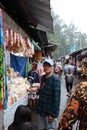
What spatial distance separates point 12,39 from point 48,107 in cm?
254

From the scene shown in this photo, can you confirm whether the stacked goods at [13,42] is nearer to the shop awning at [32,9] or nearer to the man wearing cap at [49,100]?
the shop awning at [32,9]

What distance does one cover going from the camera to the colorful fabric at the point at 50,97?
6.10 m

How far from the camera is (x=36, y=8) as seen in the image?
7969mm

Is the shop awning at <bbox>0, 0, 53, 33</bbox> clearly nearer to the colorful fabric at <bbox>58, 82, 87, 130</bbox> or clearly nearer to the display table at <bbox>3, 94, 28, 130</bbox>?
the display table at <bbox>3, 94, 28, 130</bbox>

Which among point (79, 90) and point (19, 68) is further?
point (19, 68)

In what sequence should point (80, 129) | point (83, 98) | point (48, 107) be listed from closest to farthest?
point (83, 98), point (80, 129), point (48, 107)

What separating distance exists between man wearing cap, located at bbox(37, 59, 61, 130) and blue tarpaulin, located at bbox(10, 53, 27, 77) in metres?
3.95

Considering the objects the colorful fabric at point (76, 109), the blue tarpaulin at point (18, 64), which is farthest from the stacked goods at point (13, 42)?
the colorful fabric at point (76, 109)

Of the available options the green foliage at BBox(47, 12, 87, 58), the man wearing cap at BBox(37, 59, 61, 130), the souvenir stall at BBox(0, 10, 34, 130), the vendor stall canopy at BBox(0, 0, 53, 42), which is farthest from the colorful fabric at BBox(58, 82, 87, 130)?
the green foliage at BBox(47, 12, 87, 58)

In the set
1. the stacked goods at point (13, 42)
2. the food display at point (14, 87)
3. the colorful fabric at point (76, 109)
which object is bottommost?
the food display at point (14, 87)

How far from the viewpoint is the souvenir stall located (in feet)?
20.0

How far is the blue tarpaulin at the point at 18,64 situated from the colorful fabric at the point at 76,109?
658 centimetres

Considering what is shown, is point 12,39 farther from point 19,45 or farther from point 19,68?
point 19,68

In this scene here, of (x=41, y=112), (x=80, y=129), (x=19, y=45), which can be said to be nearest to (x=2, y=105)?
(x=41, y=112)
